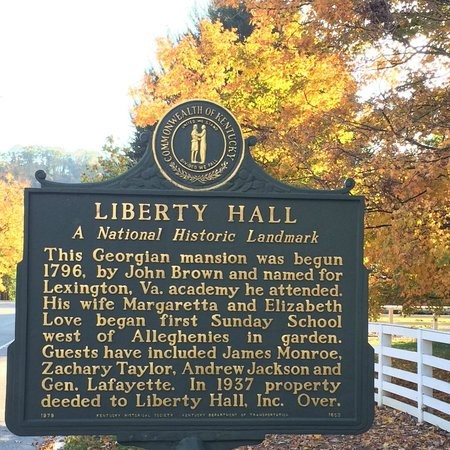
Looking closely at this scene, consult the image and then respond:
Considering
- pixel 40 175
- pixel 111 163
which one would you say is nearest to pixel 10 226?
pixel 111 163

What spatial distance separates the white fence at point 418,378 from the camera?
7.68 metres

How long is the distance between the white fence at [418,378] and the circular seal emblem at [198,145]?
14.8 ft

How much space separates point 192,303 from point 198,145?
95 cm

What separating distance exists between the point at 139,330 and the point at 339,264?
1.28 m

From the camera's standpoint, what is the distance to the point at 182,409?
3.79m

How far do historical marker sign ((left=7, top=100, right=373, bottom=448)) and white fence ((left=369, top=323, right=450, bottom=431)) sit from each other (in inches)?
156

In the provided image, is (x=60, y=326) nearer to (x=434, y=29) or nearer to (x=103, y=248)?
(x=103, y=248)

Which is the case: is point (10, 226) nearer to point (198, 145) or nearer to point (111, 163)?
point (111, 163)

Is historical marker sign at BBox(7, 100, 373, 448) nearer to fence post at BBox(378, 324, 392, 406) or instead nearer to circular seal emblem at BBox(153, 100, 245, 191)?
circular seal emblem at BBox(153, 100, 245, 191)

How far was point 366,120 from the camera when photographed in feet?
25.3

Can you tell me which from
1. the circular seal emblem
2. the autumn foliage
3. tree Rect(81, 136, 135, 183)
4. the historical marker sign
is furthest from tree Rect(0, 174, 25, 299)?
the circular seal emblem

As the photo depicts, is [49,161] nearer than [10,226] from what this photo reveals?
No

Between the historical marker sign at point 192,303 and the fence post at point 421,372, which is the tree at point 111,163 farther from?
the historical marker sign at point 192,303

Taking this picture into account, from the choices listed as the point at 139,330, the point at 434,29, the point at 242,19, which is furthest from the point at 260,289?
the point at 242,19
